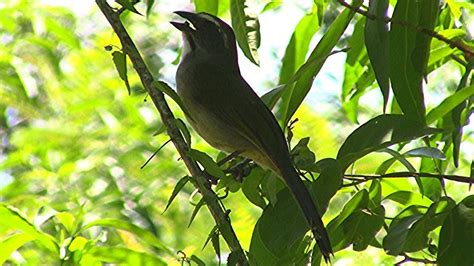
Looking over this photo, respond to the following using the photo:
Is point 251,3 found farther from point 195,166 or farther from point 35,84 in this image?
point 35,84

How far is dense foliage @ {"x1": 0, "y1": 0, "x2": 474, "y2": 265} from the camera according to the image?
2.32m

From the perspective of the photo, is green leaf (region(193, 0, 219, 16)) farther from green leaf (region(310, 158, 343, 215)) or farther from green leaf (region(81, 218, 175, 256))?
green leaf (region(310, 158, 343, 215))

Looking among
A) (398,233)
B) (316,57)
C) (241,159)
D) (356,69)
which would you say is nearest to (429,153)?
(398,233)

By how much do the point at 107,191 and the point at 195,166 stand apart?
209 centimetres

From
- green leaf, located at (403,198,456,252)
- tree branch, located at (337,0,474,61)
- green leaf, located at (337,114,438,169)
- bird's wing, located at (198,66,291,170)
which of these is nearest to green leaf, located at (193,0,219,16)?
bird's wing, located at (198,66,291,170)

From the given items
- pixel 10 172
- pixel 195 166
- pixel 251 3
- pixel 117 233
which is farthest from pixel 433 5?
pixel 10 172

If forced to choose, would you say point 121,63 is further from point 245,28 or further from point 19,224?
point 19,224

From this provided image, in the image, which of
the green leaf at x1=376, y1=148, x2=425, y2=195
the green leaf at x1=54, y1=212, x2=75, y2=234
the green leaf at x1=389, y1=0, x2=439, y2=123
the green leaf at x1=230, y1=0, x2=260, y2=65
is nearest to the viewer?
the green leaf at x1=376, y1=148, x2=425, y2=195

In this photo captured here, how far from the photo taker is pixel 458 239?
2.21 metres

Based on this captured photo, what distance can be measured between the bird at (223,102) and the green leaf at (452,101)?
0.44m

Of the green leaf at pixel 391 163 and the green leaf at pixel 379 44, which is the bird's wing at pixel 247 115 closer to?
the green leaf at pixel 391 163

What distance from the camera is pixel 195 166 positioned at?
87.0 inches

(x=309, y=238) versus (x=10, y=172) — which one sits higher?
(x=10, y=172)

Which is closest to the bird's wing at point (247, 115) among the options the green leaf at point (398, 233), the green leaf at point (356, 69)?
the green leaf at point (356, 69)
